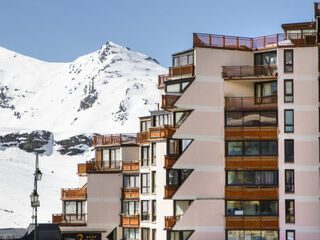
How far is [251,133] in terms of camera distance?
205 ft

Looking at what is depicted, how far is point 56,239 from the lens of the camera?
7588 centimetres

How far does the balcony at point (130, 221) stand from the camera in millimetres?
78125

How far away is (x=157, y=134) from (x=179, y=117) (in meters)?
5.16

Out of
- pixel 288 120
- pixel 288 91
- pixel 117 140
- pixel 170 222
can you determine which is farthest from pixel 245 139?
pixel 117 140

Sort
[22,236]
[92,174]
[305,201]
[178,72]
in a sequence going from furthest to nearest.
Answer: [92,174] < [22,236] < [178,72] < [305,201]

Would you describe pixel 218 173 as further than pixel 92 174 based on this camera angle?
No

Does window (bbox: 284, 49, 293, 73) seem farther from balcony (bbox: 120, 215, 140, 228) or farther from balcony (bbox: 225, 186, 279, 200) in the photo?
balcony (bbox: 120, 215, 140, 228)

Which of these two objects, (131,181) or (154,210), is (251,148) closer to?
(154,210)

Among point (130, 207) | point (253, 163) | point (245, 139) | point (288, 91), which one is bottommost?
point (130, 207)

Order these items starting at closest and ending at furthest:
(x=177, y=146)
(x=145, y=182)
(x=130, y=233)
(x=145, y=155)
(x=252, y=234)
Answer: (x=252, y=234) < (x=177, y=146) < (x=145, y=182) < (x=145, y=155) < (x=130, y=233)

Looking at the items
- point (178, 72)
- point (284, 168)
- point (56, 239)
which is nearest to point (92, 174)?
point (56, 239)

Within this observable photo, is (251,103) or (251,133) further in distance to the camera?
(251,103)

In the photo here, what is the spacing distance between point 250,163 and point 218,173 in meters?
2.28

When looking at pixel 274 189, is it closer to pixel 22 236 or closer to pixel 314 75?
pixel 314 75
